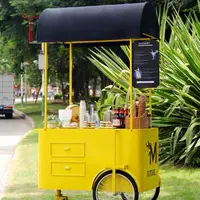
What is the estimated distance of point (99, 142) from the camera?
8.08 metres

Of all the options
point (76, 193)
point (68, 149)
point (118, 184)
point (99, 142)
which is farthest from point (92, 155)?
point (76, 193)

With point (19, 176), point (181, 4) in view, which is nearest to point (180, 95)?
point (19, 176)

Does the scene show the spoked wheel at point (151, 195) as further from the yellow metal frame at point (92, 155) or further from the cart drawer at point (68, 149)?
the cart drawer at point (68, 149)

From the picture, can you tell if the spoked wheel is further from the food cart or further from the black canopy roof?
the black canopy roof

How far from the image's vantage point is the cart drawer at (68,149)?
817 cm

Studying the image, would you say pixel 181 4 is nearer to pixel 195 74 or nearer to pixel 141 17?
pixel 195 74

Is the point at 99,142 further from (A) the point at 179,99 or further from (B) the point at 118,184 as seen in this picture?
(A) the point at 179,99

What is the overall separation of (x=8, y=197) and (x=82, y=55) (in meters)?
22.4

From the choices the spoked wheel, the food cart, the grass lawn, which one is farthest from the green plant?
the food cart

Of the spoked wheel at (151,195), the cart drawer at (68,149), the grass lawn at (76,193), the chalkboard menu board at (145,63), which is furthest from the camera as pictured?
the grass lawn at (76,193)

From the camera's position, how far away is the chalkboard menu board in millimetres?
8281

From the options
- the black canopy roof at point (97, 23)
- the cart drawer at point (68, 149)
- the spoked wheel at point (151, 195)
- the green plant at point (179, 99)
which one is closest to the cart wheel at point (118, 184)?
the cart drawer at point (68, 149)

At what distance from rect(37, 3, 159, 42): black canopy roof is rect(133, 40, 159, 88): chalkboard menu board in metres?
0.18

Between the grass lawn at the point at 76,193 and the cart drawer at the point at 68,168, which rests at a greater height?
the cart drawer at the point at 68,168
